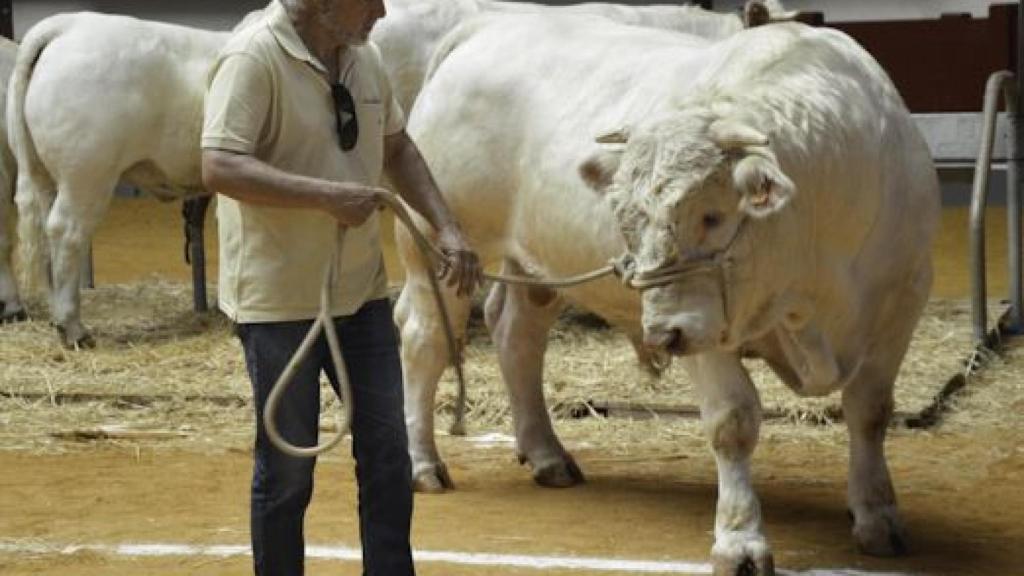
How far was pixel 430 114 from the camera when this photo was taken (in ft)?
24.4

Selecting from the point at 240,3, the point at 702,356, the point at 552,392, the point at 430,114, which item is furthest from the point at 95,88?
the point at 240,3

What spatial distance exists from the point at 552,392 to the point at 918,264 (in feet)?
10.7

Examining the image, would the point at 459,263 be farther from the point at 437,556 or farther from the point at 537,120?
the point at 537,120

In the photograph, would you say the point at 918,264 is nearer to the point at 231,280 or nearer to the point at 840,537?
the point at 840,537

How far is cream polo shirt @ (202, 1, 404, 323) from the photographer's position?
15.8 ft

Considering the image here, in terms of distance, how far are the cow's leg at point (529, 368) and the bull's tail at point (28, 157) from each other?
471cm

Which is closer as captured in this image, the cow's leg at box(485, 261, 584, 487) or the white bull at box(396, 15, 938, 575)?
the white bull at box(396, 15, 938, 575)

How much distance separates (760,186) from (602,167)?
66 centimetres

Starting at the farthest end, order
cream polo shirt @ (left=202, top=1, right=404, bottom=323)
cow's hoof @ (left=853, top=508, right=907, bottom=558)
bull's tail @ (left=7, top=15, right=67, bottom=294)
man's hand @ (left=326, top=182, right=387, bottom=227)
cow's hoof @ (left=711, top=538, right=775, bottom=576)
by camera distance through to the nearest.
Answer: bull's tail @ (left=7, top=15, right=67, bottom=294) → cow's hoof @ (left=853, top=508, right=907, bottom=558) → cow's hoof @ (left=711, top=538, right=775, bottom=576) → cream polo shirt @ (left=202, top=1, right=404, bottom=323) → man's hand @ (left=326, top=182, right=387, bottom=227)

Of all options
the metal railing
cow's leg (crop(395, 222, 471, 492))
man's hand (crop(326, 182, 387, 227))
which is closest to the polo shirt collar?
man's hand (crop(326, 182, 387, 227))

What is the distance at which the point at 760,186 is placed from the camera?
209 inches

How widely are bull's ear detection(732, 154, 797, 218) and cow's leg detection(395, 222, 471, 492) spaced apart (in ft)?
7.41

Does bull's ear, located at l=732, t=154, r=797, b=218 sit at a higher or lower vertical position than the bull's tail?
higher

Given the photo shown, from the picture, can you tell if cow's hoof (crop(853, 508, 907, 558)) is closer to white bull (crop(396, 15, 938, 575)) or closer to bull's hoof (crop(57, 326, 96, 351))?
white bull (crop(396, 15, 938, 575))
